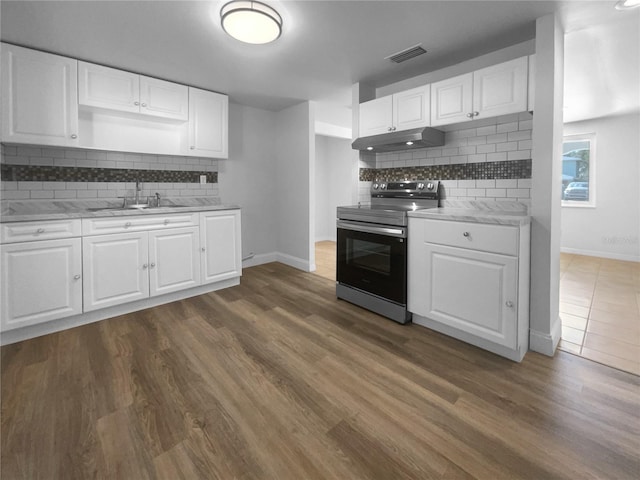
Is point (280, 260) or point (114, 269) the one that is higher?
point (114, 269)

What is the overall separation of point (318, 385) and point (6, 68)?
3.32m

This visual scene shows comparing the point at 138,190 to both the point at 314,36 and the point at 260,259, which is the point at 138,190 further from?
the point at 314,36

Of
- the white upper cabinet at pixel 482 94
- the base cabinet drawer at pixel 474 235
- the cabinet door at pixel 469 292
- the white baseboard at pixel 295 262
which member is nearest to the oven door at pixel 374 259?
the cabinet door at pixel 469 292

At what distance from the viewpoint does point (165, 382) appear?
190cm

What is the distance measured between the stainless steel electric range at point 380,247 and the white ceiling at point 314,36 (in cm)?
119

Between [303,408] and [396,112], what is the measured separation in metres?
2.60

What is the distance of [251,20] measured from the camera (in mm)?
2037

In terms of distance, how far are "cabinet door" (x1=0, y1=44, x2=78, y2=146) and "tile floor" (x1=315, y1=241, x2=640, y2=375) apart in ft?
10.1

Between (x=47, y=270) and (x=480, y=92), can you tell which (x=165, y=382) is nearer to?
(x=47, y=270)

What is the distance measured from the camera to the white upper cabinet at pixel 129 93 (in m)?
2.86

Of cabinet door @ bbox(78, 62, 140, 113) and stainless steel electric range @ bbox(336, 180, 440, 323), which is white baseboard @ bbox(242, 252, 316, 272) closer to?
stainless steel electric range @ bbox(336, 180, 440, 323)

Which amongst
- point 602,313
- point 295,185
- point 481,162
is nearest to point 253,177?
point 295,185

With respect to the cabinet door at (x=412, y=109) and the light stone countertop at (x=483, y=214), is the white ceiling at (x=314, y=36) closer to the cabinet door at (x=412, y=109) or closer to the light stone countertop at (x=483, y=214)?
the cabinet door at (x=412, y=109)

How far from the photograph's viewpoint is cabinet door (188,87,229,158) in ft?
11.7
